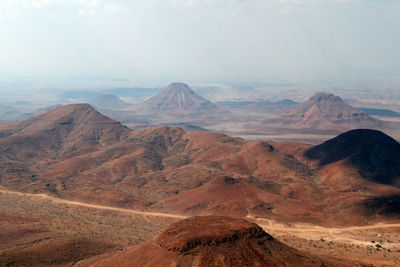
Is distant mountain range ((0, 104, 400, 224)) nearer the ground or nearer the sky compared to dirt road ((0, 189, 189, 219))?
nearer the sky

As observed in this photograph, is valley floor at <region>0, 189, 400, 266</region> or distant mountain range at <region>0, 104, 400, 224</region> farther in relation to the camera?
distant mountain range at <region>0, 104, 400, 224</region>

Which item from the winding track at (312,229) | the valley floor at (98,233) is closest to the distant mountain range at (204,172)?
the winding track at (312,229)

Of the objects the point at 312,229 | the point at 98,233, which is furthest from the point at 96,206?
the point at 312,229

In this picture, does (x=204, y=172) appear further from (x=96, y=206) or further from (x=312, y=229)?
(x=312, y=229)

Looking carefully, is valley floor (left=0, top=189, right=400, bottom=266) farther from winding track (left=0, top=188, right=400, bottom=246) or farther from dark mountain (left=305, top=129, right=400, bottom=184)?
dark mountain (left=305, top=129, right=400, bottom=184)

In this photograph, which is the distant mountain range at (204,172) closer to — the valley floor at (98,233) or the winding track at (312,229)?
the winding track at (312,229)

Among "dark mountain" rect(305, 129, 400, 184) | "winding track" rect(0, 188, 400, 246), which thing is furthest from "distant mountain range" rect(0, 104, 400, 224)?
"winding track" rect(0, 188, 400, 246)

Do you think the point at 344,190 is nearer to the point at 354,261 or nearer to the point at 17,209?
Answer: the point at 354,261
